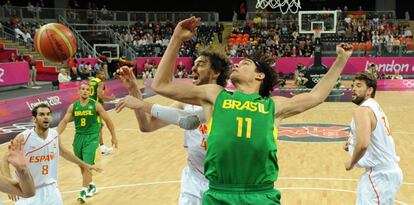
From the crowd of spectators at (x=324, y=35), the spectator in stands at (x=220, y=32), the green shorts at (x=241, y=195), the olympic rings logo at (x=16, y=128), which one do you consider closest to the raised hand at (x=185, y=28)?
the green shorts at (x=241, y=195)

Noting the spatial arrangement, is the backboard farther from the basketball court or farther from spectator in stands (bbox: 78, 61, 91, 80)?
spectator in stands (bbox: 78, 61, 91, 80)

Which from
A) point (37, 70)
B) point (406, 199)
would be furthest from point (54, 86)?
point (406, 199)

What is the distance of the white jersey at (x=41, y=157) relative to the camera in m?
5.44

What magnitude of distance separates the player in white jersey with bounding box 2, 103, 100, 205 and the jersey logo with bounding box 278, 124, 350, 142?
8317 millimetres

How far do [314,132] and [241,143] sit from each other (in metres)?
11.2

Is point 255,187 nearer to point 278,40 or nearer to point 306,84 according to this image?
point 306,84

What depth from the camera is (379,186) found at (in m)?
5.04

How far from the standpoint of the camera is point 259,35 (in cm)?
3384

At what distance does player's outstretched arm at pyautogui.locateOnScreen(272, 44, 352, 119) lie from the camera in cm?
352

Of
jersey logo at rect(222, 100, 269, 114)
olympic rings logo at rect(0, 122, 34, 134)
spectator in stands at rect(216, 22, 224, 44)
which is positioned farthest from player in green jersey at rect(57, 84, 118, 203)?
spectator in stands at rect(216, 22, 224, 44)

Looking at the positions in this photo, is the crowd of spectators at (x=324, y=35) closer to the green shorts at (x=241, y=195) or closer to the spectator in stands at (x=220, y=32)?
the spectator in stands at (x=220, y=32)

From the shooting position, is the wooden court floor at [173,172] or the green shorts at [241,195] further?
the wooden court floor at [173,172]

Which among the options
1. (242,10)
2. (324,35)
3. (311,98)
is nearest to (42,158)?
(311,98)

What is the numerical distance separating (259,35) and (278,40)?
1.51 meters
